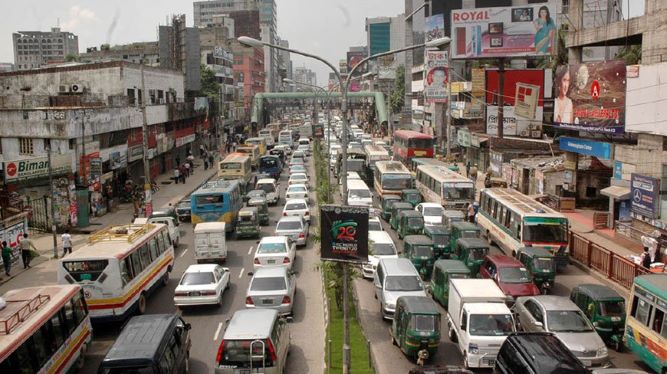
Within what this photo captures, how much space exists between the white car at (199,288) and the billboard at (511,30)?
37147 mm

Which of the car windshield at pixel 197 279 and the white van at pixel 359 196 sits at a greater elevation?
the white van at pixel 359 196

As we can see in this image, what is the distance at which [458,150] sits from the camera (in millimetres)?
73562

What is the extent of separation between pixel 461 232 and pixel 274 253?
8.22 metres

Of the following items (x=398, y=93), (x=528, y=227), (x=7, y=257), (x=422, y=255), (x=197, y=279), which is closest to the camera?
(x=197, y=279)

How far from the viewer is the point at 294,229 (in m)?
30.6

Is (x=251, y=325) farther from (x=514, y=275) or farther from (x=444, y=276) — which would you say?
(x=514, y=275)

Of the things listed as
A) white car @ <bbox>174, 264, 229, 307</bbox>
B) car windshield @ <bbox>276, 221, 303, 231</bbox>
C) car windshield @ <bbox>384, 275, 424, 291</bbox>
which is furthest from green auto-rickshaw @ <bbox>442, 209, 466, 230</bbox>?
white car @ <bbox>174, 264, 229, 307</bbox>

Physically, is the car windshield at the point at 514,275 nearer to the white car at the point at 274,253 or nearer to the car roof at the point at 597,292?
the car roof at the point at 597,292

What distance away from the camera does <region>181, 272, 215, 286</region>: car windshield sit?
68.7 feet

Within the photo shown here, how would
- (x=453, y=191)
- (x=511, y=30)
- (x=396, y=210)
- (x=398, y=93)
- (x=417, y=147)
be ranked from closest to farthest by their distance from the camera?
1. (x=396, y=210)
2. (x=453, y=191)
3. (x=511, y=30)
4. (x=417, y=147)
5. (x=398, y=93)

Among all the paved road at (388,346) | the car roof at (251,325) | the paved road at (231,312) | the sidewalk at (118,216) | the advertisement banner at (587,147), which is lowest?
the paved road at (388,346)

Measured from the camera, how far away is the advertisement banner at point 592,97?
32500mm

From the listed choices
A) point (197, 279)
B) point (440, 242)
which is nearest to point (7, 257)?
point (197, 279)

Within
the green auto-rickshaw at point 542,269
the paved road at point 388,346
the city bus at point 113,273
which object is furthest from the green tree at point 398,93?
the city bus at point 113,273
